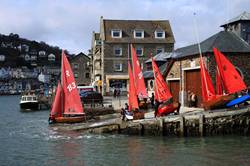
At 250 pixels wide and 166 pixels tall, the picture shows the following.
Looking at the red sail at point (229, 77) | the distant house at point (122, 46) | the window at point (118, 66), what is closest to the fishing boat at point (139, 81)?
the red sail at point (229, 77)

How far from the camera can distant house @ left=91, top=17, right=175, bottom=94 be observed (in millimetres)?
78312

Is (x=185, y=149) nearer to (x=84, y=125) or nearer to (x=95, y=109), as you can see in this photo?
(x=84, y=125)

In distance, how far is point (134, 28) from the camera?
80875mm

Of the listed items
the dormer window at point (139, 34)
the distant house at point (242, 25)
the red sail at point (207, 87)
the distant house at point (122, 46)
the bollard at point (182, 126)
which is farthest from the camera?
the dormer window at point (139, 34)

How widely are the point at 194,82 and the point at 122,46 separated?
41.6m

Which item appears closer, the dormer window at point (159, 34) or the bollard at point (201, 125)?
the bollard at point (201, 125)

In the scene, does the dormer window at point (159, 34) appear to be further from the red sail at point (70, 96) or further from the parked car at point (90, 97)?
the red sail at point (70, 96)

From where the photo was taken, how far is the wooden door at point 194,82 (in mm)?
37250

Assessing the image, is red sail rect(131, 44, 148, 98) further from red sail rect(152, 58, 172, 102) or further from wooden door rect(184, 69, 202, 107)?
wooden door rect(184, 69, 202, 107)

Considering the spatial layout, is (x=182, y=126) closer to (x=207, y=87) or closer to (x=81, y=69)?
(x=207, y=87)

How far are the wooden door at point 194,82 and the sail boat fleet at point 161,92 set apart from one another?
261 centimetres

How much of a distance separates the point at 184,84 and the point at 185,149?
1532 centimetres

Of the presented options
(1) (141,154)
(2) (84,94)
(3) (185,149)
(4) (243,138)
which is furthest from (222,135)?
(2) (84,94)

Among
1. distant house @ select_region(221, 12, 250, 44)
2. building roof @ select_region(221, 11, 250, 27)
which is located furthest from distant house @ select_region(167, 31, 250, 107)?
building roof @ select_region(221, 11, 250, 27)
